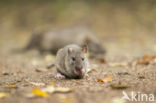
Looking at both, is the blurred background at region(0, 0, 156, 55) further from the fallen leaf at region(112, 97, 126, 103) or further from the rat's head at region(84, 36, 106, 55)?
the fallen leaf at region(112, 97, 126, 103)

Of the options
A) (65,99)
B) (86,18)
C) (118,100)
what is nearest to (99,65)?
(118,100)

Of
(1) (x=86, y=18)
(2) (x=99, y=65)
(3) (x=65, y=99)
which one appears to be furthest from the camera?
(1) (x=86, y=18)

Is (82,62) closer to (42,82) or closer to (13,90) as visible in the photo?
(42,82)

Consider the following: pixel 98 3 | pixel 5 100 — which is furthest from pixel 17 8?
pixel 5 100

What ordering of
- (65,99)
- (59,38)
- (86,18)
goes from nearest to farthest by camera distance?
(65,99) → (59,38) → (86,18)

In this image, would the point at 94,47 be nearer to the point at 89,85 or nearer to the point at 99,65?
the point at 99,65

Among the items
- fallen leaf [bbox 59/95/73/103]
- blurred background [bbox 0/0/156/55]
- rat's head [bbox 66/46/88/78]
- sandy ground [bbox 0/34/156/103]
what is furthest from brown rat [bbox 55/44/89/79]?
blurred background [bbox 0/0/156/55]
